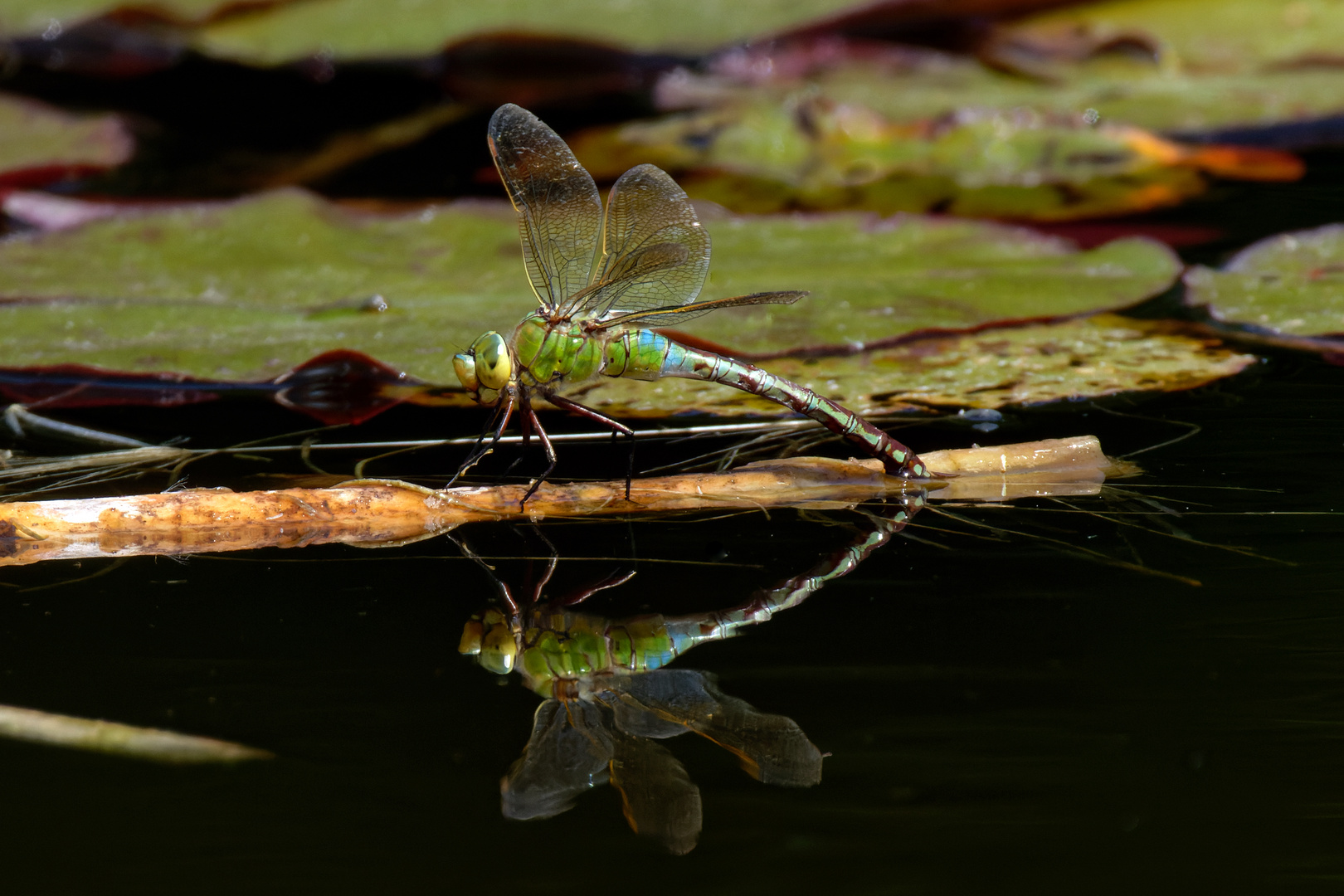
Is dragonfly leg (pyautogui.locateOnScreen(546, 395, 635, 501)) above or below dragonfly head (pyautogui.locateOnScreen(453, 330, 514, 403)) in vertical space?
below

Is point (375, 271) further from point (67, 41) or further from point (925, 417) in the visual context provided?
point (67, 41)

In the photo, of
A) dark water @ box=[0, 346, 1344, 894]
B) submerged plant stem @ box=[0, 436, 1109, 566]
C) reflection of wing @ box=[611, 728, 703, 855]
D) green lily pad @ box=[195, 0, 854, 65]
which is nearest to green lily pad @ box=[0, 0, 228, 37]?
green lily pad @ box=[195, 0, 854, 65]

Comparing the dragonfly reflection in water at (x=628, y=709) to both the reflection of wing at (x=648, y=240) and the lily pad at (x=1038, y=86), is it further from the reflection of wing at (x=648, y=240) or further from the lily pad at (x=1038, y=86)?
the lily pad at (x=1038, y=86)

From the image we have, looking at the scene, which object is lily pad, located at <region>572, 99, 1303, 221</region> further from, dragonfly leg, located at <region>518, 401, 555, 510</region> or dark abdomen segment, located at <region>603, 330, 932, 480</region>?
dragonfly leg, located at <region>518, 401, 555, 510</region>

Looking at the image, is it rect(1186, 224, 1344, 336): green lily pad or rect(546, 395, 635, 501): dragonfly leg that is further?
rect(1186, 224, 1344, 336): green lily pad

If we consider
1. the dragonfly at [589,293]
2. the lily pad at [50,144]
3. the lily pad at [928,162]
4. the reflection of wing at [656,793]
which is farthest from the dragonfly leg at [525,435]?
the lily pad at [50,144]

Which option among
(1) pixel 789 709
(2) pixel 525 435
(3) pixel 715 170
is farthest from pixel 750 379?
(3) pixel 715 170
